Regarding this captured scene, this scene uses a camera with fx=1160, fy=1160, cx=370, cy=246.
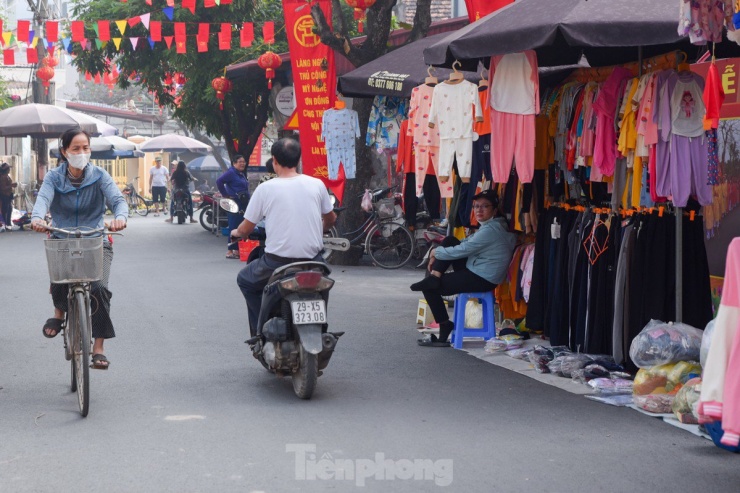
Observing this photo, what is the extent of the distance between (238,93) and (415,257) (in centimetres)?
905

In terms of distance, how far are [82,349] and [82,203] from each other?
1121mm

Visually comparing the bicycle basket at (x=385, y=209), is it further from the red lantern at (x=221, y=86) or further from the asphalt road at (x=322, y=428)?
the asphalt road at (x=322, y=428)

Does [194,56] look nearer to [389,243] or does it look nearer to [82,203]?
[389,243]

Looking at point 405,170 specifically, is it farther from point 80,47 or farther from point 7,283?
point 80,47

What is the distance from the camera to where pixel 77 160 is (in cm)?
754

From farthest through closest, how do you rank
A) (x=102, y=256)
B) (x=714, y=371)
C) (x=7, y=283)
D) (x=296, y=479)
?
1. (x=7, y=283)
2. (x=102, y=256)
3. (x=296, y=479)
4. (x=714, y=371)

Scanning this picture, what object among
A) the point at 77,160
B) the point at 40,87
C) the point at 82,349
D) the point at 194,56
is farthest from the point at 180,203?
the point at 82,349

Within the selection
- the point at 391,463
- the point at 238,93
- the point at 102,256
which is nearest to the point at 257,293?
the point at 102,256

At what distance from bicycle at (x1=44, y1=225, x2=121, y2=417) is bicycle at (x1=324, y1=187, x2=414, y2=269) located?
11.1 meters

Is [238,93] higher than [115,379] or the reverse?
higher

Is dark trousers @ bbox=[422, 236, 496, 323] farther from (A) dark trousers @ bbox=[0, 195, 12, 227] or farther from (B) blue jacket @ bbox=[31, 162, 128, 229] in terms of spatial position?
(A) dark trousers @ bbox=[0, 195, 12, 227]

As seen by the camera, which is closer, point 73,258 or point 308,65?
point 73,258

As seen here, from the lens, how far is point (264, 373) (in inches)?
347

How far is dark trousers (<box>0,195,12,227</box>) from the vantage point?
28.2 metres
